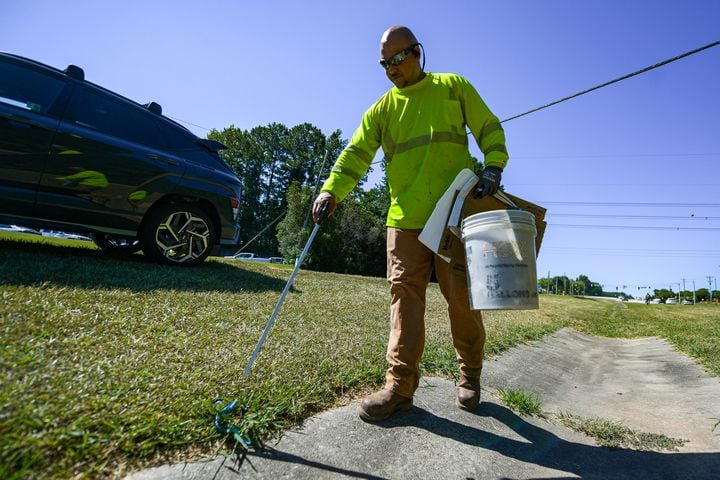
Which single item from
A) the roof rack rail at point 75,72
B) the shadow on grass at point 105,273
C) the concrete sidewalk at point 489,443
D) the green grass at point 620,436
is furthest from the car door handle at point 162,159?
the green grass at point 620,436

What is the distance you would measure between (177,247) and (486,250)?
4082 millimetres

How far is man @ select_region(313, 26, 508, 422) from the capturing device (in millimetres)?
2168

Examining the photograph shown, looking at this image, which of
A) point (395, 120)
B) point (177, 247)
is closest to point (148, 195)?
point (177, 247)

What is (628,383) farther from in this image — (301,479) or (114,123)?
(114,123)

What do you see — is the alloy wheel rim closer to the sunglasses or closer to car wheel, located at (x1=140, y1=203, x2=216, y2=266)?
car wheel, located at (x1=140, y1=203, x2=216, y2=266)

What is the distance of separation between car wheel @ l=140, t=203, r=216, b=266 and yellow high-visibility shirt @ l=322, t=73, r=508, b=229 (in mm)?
2977

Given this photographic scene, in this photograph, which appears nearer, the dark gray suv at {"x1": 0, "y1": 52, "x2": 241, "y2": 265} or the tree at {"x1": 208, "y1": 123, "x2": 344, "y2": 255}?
the dark gray suv at {"x1": 0, "y1": 52, "x2": 241, "y2": 265}

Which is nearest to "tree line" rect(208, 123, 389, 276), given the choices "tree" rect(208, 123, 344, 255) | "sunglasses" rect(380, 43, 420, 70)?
"tree" rect(208, 123, 344, 255)

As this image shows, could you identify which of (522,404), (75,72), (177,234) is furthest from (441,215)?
(75,72)

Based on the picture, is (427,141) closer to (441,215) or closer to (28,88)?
(441,215)

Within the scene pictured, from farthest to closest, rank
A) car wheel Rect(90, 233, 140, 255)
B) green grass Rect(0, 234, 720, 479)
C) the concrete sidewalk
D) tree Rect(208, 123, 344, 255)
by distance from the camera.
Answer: tree Rect(208, 123, 344, 255) < car wheel Rect(90, 233, 140, 255) < the concrete sidewalk < green grass Rect(0, 234, 720, 479)

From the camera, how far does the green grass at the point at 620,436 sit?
81.6 inches

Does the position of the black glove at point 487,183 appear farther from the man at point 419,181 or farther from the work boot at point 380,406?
the work boot at point 380,406

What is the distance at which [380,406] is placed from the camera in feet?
6.39
